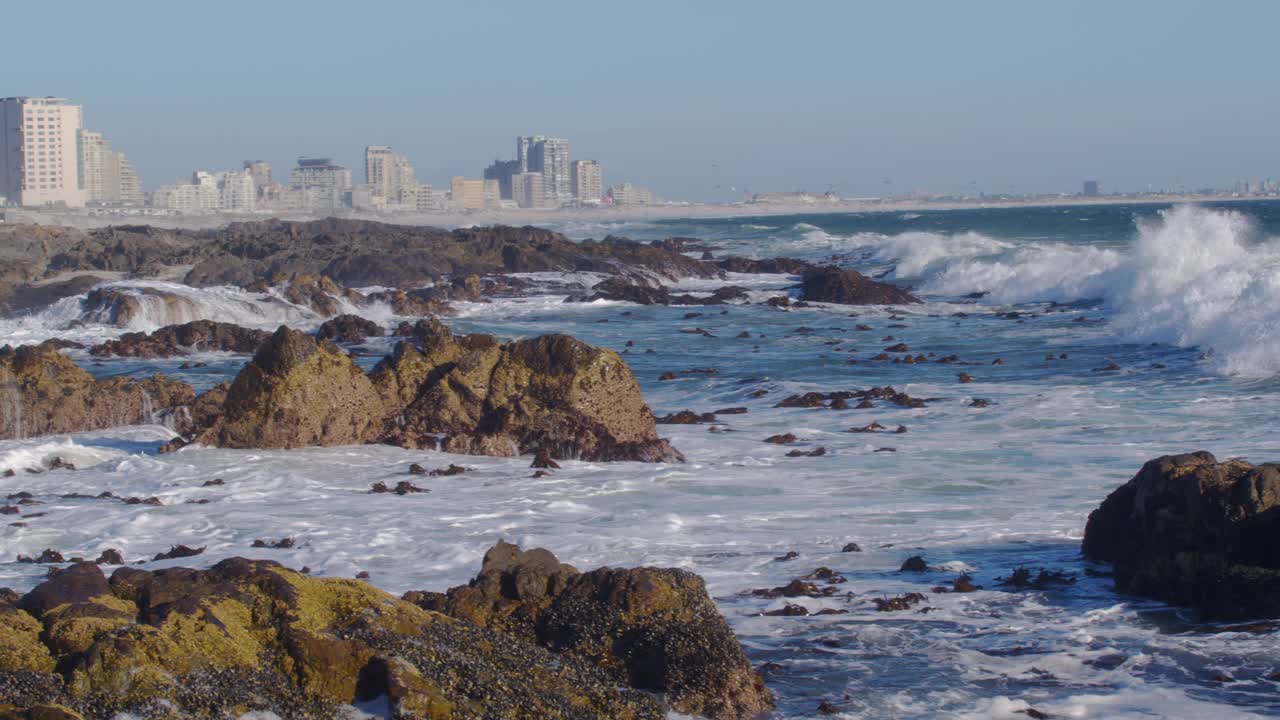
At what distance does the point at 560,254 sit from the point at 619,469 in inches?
1450

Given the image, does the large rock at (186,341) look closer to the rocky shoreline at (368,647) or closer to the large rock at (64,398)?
the large rock at (64,398)

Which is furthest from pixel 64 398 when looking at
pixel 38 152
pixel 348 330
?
pixel 38 152

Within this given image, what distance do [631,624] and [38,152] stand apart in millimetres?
152394

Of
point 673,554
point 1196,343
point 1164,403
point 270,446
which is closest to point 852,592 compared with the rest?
point 673,554

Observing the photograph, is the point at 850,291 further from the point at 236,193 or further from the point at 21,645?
the point at 236,193

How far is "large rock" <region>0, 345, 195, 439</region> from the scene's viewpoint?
14039 millimetres

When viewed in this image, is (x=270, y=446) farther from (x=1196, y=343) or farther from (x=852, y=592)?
(x=1196, y=343)

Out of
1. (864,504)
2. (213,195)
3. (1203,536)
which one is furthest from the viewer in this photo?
(213,195)

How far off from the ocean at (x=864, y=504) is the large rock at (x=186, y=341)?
29.2 inches

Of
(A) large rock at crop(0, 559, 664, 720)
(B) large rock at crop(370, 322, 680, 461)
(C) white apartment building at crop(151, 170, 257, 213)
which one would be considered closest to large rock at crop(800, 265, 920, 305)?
(B) large rock at crop(370, 322, 680, 461)

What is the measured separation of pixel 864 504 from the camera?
35.9 feet

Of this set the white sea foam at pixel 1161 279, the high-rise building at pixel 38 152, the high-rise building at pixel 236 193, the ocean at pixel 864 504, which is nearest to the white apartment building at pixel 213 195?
the high-rise building at pixel 236 193

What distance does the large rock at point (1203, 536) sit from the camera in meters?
7.54

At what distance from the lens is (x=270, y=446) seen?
13219 mm
